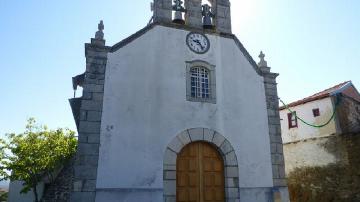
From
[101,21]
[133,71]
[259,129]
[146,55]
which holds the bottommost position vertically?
[259,129]

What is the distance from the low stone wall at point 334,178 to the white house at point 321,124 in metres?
0.20

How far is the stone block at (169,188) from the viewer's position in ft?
23.9

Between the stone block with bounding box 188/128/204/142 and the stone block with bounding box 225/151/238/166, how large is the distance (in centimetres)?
89

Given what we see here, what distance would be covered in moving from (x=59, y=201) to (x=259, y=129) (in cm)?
675

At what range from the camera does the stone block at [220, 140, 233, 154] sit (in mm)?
8125

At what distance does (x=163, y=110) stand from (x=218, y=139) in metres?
1.73

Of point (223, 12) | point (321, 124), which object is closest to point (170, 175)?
point (223, 12)

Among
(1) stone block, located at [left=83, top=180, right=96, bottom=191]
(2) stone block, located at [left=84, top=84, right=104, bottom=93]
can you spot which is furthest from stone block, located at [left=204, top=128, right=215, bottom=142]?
(1) stone block, located at [left=83, top=180, right=96, bottom=191]

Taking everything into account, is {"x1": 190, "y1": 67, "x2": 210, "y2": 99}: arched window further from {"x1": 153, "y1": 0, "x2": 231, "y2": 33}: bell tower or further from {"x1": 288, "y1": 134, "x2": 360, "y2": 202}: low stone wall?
{"x1": 288, "y1": 134, "x2": 360, "y2": 202}: low stone wall

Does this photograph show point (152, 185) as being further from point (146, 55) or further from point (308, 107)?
point (308, 107)

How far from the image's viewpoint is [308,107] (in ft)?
51.2

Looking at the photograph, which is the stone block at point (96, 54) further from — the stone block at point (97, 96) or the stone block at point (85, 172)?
the stone block at point (85, 172)

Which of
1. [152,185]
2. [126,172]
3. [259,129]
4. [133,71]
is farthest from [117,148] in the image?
[259,129]

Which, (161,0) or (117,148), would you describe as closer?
(117,148)
